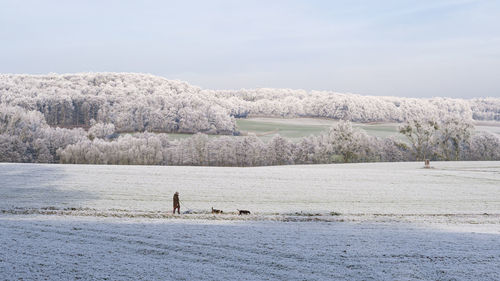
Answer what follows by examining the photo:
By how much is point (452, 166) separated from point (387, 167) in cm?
877

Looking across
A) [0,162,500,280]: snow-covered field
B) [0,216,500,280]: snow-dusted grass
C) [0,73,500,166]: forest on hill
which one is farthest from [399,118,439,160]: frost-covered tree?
[0,216,500,280]: snow-dusted grass

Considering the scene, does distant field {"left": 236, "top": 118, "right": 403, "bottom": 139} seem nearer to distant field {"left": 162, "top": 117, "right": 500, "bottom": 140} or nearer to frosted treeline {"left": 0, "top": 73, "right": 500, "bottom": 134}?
distant field {"left": 162, "top": 117, "right": 500, "bottom": 140}

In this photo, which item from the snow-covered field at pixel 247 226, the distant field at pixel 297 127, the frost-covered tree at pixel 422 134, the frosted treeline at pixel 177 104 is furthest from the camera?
the frosted treeline at pixel 177 104

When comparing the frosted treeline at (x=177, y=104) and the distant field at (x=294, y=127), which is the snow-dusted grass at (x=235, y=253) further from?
the distant field at (x=294, y=127)

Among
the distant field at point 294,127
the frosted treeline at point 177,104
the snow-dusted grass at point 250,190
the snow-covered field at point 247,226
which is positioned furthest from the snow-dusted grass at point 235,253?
the distant field at point 294,127

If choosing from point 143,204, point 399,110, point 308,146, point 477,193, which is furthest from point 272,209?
point 399,110

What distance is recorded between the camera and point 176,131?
96375 mm

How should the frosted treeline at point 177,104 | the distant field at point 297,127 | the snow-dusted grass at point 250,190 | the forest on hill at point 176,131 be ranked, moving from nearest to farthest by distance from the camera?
the snow-dusted grass at point 250,190, the forest on hill at point 176,131, the distant field at point 297,127, the frosted treeline at point 177,104

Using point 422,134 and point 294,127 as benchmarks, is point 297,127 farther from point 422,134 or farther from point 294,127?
point 422,134

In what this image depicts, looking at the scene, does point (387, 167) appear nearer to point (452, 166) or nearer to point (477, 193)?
point (452, 166)

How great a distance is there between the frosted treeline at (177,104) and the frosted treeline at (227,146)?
23.6 feet

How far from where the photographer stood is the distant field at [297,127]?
9900 centimetres

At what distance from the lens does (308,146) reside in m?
90.4

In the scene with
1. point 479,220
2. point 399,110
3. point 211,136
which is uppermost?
point 399,110
